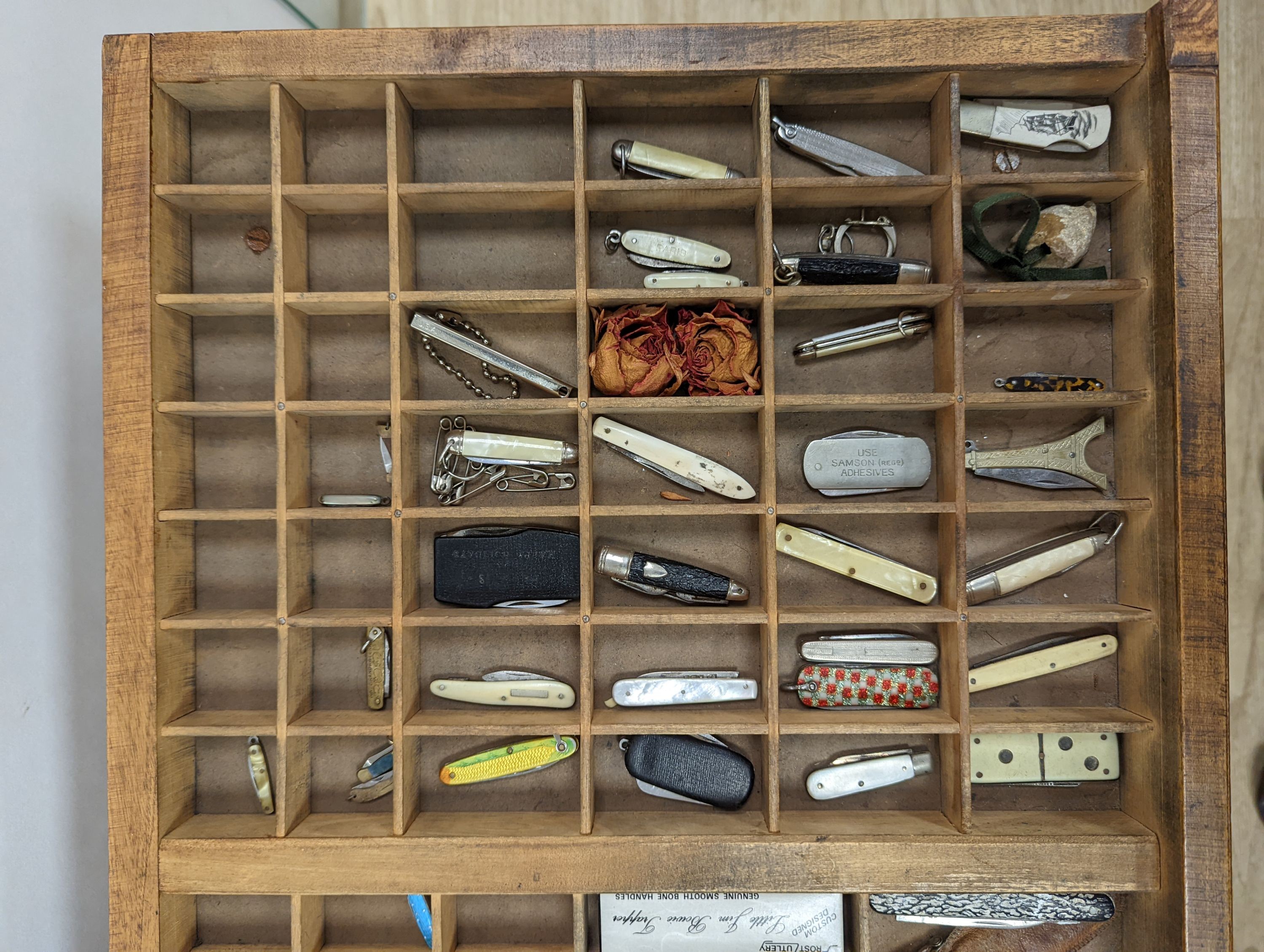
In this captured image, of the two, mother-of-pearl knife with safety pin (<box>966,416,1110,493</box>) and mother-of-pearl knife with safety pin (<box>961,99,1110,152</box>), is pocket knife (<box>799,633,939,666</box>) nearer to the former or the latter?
mother-of-pearl knife with safety pin (<box>966,416,1110,493</box>)

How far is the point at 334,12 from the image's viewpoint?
207 centimetres

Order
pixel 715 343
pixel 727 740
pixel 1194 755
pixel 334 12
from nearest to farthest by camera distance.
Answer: pixel 1194 755, pixel 715 343, pixel 727 740, pixel 334 12

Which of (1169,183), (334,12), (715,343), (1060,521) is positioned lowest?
(1060,521)

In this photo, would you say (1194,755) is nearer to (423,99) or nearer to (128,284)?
(423,99)

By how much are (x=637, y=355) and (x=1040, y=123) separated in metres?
1.11

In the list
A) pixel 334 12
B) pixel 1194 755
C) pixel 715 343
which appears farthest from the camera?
pixel 334 12

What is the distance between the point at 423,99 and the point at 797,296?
3.32 ft

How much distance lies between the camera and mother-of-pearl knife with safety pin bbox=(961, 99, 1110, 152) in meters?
1.67

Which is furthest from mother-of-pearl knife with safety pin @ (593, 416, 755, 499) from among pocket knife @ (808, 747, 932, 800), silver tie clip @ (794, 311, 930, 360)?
pocket knife @ (808, 747, 932, 800)

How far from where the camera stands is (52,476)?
5.52 ft

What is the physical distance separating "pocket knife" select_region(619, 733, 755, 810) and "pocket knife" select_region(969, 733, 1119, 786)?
1.83 ft

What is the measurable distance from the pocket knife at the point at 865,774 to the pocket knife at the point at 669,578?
0.46 meters

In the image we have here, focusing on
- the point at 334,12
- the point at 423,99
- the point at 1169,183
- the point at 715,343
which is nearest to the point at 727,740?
the point at 715,343

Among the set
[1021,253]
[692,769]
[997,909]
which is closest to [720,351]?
[1021,253]
